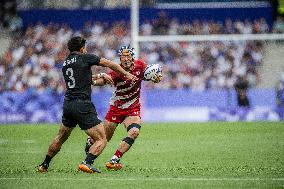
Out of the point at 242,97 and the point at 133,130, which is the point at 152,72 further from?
the point at 242,97

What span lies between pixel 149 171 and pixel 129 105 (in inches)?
65.4

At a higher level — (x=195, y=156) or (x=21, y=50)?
(x=21, y=50)

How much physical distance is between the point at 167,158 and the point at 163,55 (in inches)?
590

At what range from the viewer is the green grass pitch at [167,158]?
35.4 ft

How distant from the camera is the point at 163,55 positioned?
2945 centimetres

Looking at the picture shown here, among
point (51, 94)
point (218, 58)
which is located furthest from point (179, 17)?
point (51, 94)

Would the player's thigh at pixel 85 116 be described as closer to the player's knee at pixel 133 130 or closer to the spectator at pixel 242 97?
the player's knee at pixel 133 130

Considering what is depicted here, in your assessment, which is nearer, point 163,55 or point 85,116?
point 85,116

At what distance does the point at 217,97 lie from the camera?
24.8 m

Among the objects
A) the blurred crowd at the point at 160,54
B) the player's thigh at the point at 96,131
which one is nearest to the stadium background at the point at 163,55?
the blurred crowd at the point at 160,54

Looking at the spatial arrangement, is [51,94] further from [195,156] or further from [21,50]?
[195,156]

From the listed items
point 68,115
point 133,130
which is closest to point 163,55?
point 133,130

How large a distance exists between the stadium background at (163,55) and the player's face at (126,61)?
11.4 meters

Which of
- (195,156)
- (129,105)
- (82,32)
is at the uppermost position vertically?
(82,32)
